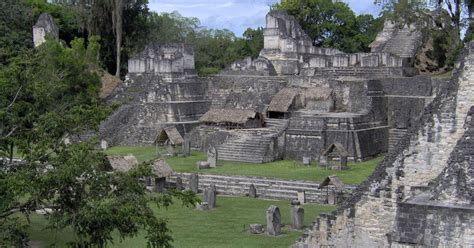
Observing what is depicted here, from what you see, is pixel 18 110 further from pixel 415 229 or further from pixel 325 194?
pixel 325 194

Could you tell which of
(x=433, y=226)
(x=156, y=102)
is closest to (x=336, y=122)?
(x=156, y=102)

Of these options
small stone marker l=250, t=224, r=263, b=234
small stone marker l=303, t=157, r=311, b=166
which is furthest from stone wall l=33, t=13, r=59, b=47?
small stone marker l=250, t=224, r=263, b=234

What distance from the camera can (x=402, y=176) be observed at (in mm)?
13516

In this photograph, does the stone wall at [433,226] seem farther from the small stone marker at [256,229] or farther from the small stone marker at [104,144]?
the small stone marker at [104,144]

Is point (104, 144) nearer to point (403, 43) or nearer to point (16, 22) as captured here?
point (16, 22)

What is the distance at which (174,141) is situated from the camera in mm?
31906

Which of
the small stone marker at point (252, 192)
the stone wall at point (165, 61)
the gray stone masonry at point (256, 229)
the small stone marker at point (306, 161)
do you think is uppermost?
the stone wall at point (165, 61)

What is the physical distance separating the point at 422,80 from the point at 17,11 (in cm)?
2715

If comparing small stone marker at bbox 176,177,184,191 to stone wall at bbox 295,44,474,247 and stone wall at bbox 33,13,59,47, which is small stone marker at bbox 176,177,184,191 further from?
stone wall at bbox 33,13,59,47

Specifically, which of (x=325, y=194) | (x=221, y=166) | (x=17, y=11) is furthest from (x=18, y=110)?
(x=17, y=11)

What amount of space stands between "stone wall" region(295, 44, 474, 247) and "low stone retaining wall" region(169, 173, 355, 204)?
8235 mm

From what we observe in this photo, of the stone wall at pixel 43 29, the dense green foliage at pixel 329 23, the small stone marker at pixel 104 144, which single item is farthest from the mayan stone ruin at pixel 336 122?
the dense green foliage at pixel 329 23

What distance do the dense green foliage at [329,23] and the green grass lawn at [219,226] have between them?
3534 centimetres

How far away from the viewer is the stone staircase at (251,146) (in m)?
30.4
